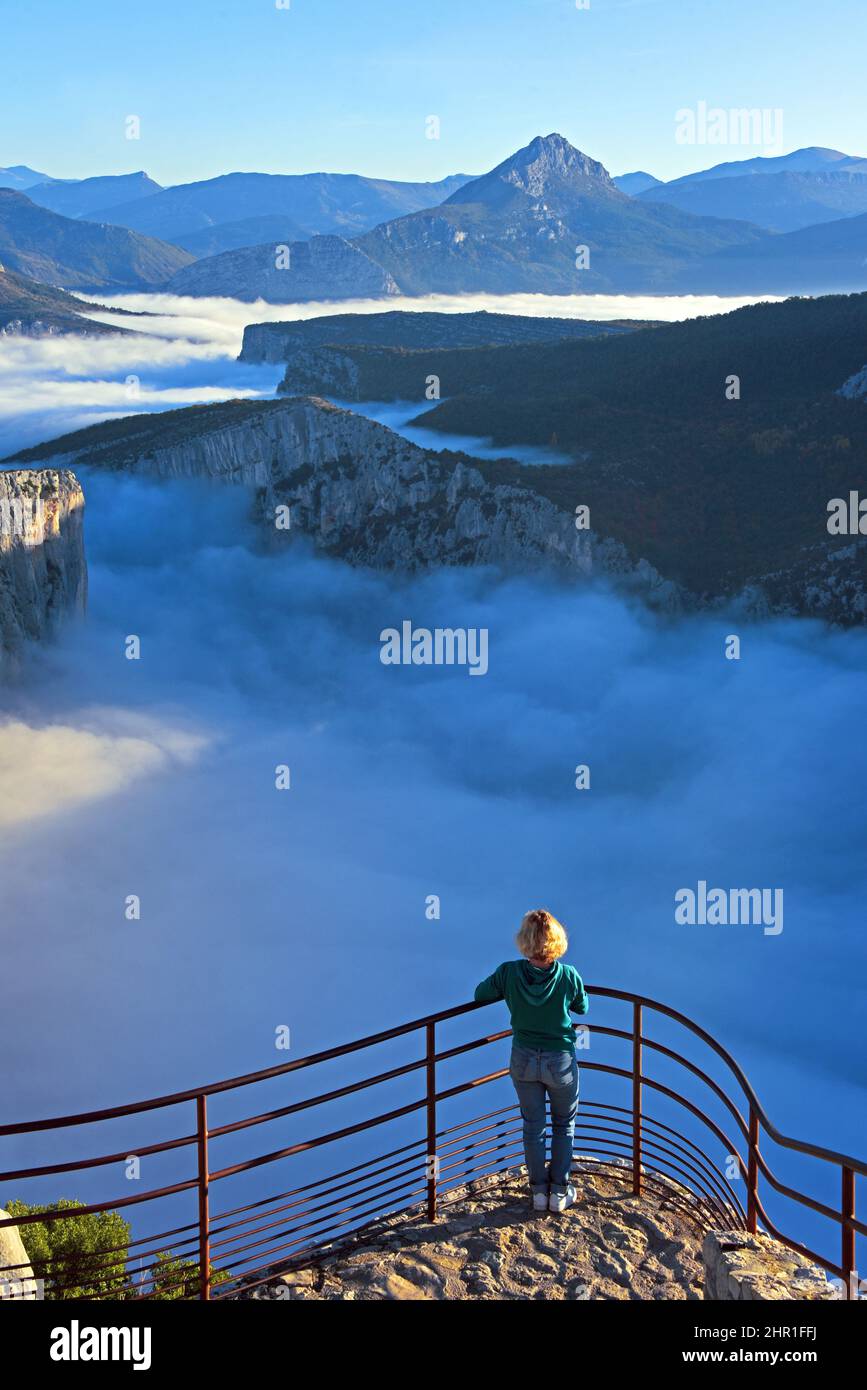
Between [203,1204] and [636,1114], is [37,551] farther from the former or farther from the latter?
[203,1204]

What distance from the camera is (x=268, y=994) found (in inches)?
3912

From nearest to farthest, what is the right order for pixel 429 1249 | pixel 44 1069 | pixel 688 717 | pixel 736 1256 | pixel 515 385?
pixel 736 1256, pixel 429 1249, pixel 44 1069, pixel 688 717, pixel 515 385

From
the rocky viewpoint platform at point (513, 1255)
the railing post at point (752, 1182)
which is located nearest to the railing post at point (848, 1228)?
the railing post at point (752, 1182)

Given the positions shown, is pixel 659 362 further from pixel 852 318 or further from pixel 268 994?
pixel 268 994

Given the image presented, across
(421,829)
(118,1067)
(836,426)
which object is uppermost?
(836,426)

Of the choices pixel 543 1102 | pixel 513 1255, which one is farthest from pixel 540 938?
pixel 513 1255

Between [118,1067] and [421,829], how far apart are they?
164ft

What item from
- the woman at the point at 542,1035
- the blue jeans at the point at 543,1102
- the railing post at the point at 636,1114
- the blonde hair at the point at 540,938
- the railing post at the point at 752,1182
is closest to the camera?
the railing post at the point at 752,1182

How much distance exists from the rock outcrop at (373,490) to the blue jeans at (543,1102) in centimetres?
12411

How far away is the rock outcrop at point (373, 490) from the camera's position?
135875 millimetres

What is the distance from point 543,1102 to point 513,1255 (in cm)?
119

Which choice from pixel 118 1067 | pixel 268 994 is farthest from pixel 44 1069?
pixel 268 994

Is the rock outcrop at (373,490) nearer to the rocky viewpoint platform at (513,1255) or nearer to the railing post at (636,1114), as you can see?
the railing post at (636,1114)
